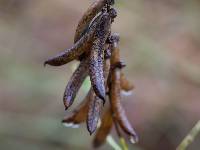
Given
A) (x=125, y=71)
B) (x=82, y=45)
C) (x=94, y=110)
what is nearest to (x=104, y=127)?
(x=94, y=110)

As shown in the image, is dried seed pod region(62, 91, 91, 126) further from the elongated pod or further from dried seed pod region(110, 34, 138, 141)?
the elongated pod

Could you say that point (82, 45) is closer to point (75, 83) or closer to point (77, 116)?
point (75, 83)

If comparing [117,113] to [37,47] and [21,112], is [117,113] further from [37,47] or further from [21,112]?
[37,47]

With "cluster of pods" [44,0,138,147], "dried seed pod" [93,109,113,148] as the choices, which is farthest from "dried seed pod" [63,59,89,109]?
"dried seed pod" [93,109,113,148]

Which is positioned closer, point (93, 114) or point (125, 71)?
point (93, 114)

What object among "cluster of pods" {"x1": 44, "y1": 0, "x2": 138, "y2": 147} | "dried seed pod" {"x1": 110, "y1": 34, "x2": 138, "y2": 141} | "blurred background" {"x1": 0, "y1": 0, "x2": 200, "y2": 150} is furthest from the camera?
"blurred background" {"x1": 0, "y1": 0, "x2": 200, "y2": 150}
